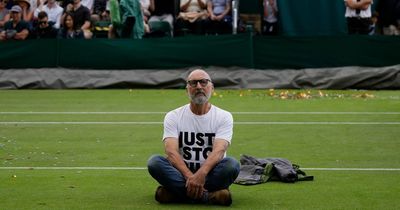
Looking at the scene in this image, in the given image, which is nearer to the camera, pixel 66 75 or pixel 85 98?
pixel 85 98

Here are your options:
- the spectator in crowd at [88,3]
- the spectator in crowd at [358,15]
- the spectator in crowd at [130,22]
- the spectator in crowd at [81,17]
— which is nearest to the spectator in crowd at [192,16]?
the spectator in crowd at [130,22]

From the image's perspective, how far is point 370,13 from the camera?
84.7 feet

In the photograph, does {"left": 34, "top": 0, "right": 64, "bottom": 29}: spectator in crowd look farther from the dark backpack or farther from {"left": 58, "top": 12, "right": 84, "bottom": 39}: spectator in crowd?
the dark backpack

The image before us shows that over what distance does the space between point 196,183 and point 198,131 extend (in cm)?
54

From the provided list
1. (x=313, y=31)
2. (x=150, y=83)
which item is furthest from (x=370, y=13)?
(x=150, y=83)

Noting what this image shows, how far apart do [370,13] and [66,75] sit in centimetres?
749

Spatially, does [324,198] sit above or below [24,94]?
above

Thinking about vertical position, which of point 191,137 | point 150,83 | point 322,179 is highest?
point 191,137

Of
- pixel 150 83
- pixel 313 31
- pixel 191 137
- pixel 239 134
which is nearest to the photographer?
pixel 191 137

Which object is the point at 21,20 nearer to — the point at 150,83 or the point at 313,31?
the point at 150,83

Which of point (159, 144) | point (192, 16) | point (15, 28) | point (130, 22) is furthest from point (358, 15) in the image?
point (159, 144)

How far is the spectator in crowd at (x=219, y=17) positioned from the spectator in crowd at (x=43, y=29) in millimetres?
3846

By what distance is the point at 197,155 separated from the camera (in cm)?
1002

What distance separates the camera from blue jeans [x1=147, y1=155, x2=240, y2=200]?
9.84 metres
